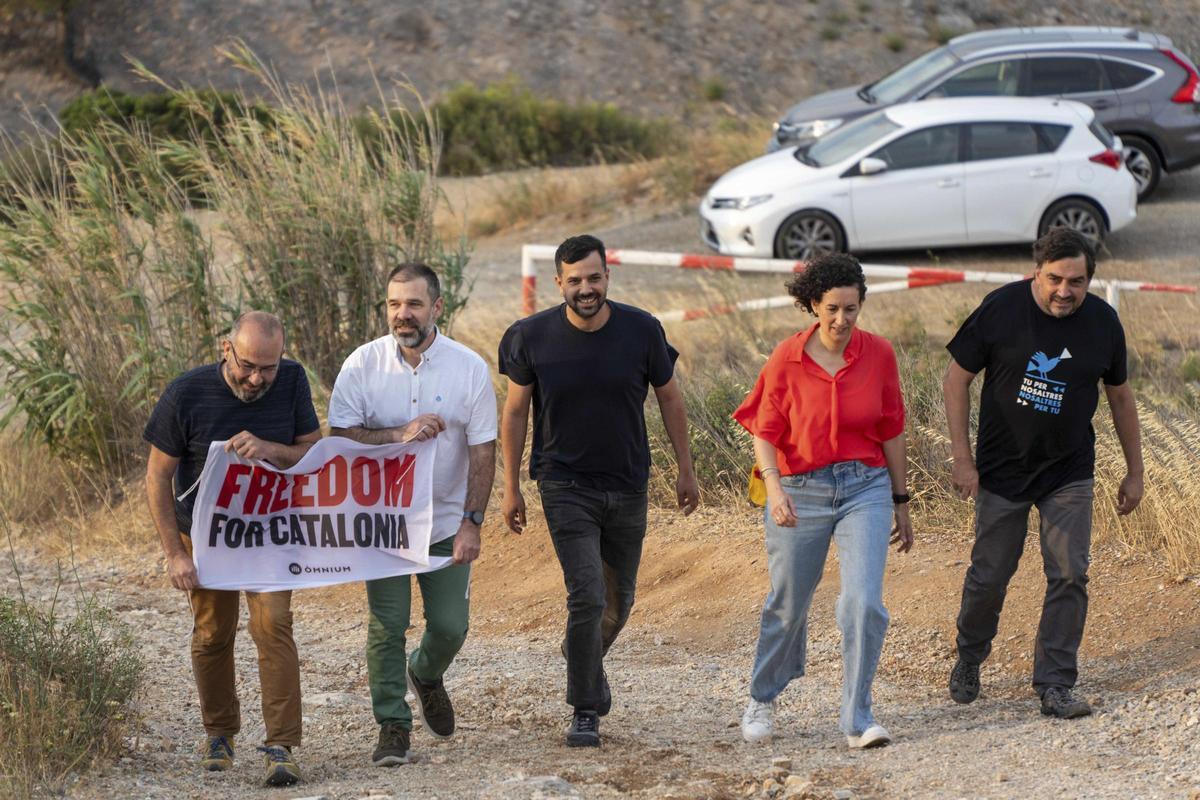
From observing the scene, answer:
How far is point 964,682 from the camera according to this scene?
6.39 m

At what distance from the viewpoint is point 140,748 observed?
6.00 meters

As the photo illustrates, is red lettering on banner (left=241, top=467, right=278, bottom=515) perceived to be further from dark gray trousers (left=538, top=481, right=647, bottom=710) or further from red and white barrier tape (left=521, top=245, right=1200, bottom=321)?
red and white barrier tape (left=521, top=245, right=1200, bottom=321)

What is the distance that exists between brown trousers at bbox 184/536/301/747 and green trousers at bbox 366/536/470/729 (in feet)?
0.97

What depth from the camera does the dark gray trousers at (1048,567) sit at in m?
5.92

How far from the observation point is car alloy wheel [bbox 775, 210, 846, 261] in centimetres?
1578

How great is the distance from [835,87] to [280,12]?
492 inches

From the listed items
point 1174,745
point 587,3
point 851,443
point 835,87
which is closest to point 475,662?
point 851,443

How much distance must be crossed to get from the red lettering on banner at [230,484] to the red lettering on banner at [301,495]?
214 millimetres

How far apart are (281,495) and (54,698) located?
3.42 feet

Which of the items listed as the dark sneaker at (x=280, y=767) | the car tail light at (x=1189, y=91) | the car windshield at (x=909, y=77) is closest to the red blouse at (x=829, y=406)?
the dark sneaker at (x=280, y=767)

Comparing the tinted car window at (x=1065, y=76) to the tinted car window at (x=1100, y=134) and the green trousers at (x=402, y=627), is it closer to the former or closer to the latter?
the tinted car window at (x=1100, y=134)

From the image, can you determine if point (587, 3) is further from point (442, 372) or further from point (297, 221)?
point (442, 372)

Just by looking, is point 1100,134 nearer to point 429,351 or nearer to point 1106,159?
point 1106,159

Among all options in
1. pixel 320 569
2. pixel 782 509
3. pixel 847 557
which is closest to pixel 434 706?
pixel 320 569
